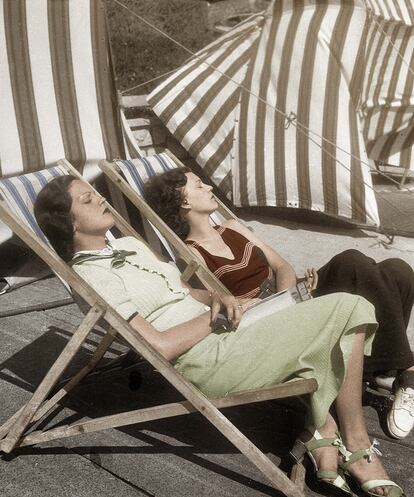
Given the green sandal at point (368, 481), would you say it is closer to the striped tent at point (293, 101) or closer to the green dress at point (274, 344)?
the green dress at point (274, 344)

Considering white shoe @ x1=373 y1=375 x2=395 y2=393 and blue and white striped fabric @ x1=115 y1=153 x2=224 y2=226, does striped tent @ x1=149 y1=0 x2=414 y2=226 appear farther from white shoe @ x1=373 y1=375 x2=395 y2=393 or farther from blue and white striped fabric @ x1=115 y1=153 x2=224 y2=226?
white shoe @ x1=373 y1=375 x2=395 y2=393

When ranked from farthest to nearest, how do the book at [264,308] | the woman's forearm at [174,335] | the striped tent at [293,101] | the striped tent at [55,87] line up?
1. the striped tent at [293,101]
2. the striped tent at [55,87]
3. the book at [264,308]
4. the woman's forearm at [174,335]

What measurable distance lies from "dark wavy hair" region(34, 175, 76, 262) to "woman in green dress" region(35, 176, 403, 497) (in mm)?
160

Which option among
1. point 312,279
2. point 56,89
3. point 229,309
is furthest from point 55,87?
point 229,309

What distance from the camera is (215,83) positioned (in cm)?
566

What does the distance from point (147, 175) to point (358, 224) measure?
2.04m

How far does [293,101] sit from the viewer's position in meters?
5.25

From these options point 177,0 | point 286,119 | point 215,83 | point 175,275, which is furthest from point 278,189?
point 177,0

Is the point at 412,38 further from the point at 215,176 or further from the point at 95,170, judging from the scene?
the point at 95,170

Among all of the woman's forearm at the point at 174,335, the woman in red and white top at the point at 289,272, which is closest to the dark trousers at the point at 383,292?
the woman in red and white top at the point at 289,272

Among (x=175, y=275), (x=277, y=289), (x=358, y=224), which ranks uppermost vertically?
(x=175, y=275)

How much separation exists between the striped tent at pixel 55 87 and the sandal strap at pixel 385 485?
3098 millimetres

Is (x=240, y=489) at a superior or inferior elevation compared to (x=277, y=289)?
inferior

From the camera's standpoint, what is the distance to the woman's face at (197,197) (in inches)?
129
